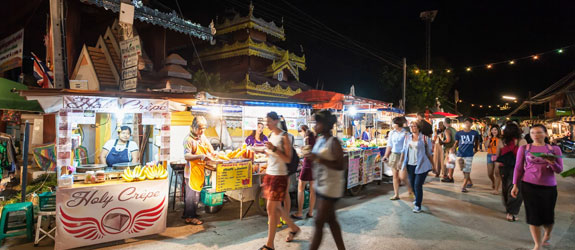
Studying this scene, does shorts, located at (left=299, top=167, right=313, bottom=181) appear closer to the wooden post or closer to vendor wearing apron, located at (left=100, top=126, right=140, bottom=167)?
vendor wearing apron, located at (left=100, top=126, right=140, bottom=167)

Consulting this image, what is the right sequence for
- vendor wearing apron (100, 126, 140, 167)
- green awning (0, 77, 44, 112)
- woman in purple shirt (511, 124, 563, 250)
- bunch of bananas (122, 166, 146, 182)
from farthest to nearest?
1. green awning (0, 77, 44, 112)
2. vendor wearing apron (100, 126, 140, 167)
3. bunch of bananas (122, 166, 146, 182)
4. woman in purple shirt (511, 124, 563, 250)

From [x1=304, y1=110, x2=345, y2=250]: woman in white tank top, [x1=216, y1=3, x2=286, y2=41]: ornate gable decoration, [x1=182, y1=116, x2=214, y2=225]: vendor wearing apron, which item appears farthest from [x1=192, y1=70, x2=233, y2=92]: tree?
[x1=304, y1=110, x2=345, y2=250]: woman in white tank top

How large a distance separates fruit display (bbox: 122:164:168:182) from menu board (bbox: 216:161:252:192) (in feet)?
3.01

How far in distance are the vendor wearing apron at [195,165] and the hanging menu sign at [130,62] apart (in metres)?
1.56

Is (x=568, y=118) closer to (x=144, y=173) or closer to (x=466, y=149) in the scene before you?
(x=466, y=149)

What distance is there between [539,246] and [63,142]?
6.91 meters

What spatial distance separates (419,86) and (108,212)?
27346 millimetres

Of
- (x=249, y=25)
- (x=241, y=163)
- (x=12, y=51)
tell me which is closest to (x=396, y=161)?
(x=241, y=163)

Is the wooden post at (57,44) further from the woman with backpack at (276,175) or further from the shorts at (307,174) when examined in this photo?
the shorts at (307,174)

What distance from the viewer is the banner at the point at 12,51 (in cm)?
749

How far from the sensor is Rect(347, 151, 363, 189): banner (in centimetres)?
717

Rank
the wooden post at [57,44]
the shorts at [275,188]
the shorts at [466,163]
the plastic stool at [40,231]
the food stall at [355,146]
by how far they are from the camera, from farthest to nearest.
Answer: the shorts at [466,163], the food stall at [355,146], the wooden post at [57,44], the plastic stool at [40,231], the shorts at [275,188]

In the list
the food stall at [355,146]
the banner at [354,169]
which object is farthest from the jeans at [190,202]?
the banner at [354,169]

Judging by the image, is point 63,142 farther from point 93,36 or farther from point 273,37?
point 273,37
